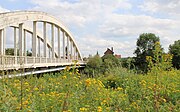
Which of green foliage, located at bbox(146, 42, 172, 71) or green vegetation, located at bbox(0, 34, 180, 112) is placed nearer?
green vegetation, located at bbox(0, 34, 180, 112)

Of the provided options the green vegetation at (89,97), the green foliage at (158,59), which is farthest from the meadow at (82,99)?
the green foliage at (158,59)

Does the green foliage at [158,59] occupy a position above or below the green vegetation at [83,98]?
above

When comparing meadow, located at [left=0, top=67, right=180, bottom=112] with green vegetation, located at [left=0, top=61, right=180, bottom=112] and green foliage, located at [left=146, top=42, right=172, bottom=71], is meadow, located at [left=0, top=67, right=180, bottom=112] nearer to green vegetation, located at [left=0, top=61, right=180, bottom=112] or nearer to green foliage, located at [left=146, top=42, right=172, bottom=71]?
green vegetation, located at [left=0, top=61, right=180, bottom=112]

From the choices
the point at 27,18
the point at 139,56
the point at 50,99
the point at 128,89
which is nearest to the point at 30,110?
the point at 50,99

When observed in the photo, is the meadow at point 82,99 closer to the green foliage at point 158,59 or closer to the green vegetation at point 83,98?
the green vegetation at point 83,98

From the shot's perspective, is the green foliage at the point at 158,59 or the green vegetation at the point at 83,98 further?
the green foliage at the point at 158,59

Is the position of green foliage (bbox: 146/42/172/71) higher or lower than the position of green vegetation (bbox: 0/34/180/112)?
higher

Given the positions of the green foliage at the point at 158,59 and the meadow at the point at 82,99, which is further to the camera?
the green foliage at the point at 158,59

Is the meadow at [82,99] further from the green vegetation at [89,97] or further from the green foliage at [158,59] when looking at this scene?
the green foliage at [158,59]

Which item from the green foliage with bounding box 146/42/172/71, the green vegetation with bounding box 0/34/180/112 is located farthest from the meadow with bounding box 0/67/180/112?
the green foliage with bounding box 146/42/172/71

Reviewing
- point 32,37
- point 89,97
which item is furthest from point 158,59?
point 32,37

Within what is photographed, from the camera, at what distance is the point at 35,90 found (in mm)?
5066

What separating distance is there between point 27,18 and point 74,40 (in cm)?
2247

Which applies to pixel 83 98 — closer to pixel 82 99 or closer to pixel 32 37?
pixel 82 99
